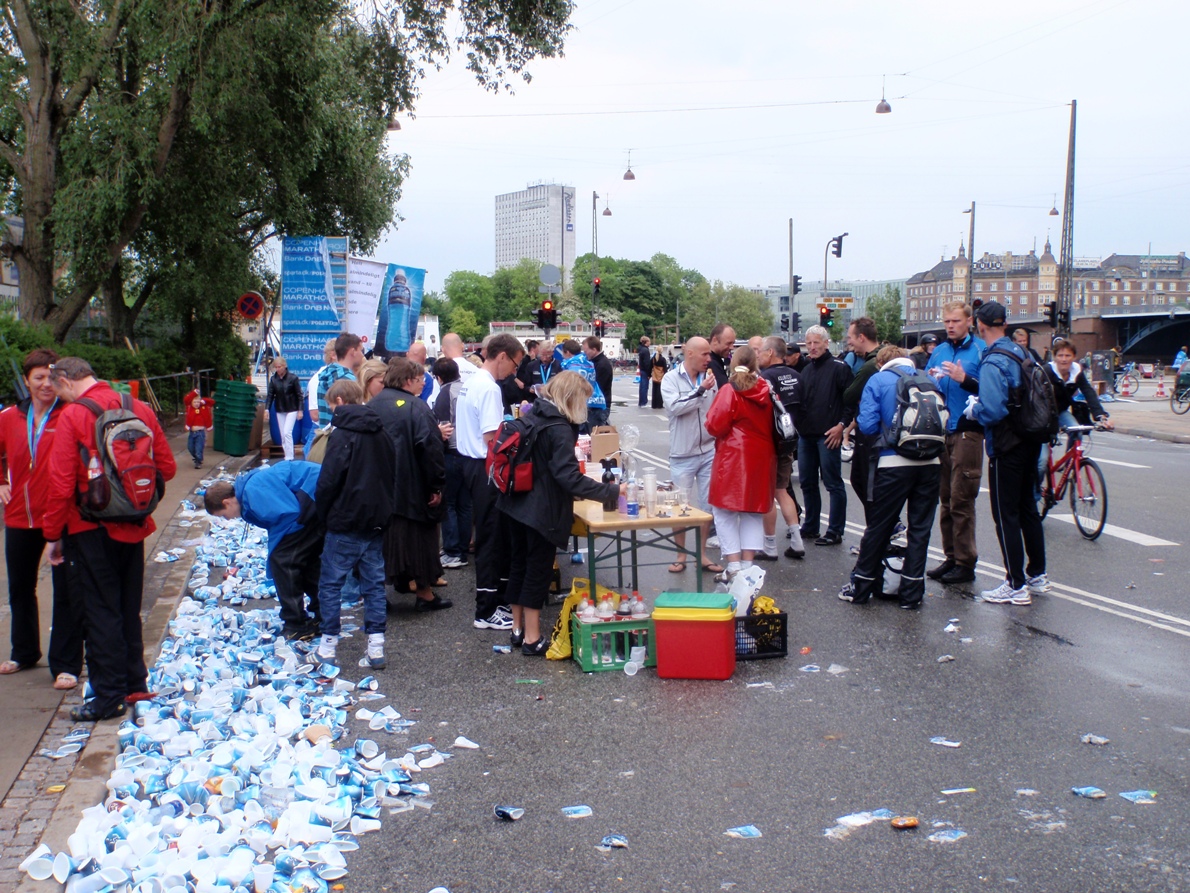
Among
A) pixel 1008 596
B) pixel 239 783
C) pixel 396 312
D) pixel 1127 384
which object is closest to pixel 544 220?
pixel 1127 384

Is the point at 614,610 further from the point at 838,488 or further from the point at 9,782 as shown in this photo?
the point at 838,488

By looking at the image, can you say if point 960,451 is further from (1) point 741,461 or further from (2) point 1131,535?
(2) point 1131,535

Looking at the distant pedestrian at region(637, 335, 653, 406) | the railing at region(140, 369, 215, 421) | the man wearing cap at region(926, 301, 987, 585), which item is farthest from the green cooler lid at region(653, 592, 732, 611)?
the distant pedestrian at region(637, 335, 653, 406)

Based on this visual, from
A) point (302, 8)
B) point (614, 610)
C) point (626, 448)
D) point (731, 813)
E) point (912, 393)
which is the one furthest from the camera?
point (302, 8)

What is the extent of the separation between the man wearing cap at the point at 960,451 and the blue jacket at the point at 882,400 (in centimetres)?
62

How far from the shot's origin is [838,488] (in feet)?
32.2

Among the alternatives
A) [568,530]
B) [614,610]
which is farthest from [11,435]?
[614,610]

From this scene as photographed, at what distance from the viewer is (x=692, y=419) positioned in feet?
28.0

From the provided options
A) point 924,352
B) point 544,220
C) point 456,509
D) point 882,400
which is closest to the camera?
point 882,400

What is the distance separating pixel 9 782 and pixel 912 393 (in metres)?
5.85

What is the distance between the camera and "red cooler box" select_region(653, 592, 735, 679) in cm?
589

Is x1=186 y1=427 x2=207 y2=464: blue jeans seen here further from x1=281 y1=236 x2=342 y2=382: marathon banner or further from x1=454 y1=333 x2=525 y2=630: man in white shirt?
x1=454 y1=333 x2=525 y2=630: man in white shirt

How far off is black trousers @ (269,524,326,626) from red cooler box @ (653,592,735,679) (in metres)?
2.53

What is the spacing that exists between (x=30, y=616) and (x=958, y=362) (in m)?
6.78
